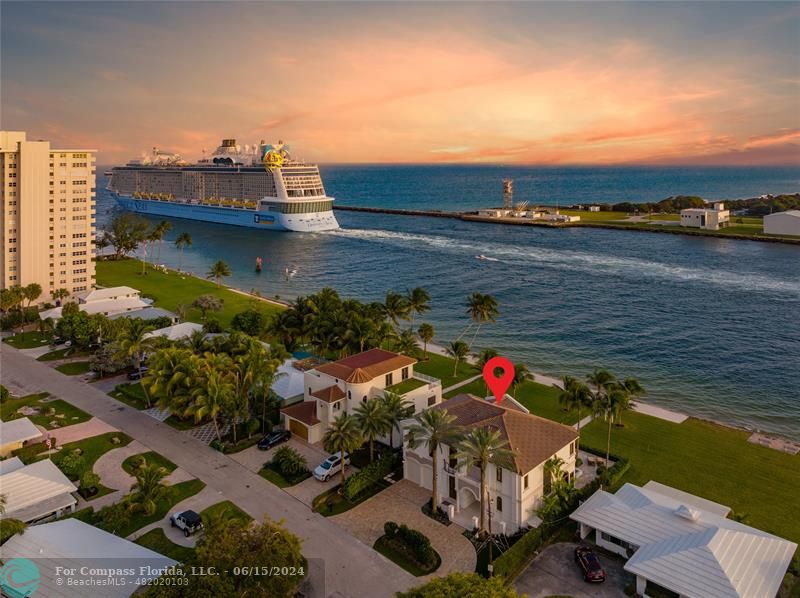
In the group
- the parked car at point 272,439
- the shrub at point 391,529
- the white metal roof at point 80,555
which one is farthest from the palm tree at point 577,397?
the white metal roof at point 80,555

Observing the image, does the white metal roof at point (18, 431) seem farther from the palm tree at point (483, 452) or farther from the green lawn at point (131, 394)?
the palm tree at point (483, 452)

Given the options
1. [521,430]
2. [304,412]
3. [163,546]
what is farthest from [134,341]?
[521,430]

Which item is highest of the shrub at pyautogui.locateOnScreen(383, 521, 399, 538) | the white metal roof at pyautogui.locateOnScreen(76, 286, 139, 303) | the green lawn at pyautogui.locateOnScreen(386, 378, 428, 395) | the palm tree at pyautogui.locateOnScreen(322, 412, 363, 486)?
the white metal roof at pyautogui.locateOnScreen(76, 286, 139, 303)

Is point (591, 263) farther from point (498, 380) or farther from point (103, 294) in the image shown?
point (103, 294)

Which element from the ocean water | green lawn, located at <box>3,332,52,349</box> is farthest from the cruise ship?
green lawn, located at <box>3,332,52,349</box>

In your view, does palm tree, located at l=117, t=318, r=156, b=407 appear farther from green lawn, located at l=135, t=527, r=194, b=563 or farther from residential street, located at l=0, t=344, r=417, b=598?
green lawn, located at l=135, t=527, r=194, b=563

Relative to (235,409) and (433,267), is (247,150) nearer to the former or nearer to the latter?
(433,267)
